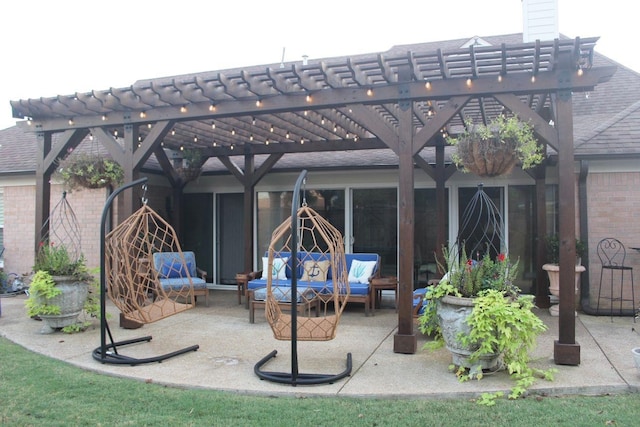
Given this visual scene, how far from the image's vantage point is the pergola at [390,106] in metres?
4.98

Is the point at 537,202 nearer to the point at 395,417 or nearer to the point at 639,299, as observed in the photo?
the point at 639,299

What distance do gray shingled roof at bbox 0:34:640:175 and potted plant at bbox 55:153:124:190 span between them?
9.47ft

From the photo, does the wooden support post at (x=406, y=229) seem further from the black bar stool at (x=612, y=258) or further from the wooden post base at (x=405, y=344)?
the black bar stool at (x=612, y=258)

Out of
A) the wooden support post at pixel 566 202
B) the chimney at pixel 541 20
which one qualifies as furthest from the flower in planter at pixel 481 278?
the chimney at pixel 541 20

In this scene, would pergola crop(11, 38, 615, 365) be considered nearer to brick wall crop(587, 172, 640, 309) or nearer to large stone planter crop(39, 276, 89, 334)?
brick wall crop(587, 172, 640, 309)

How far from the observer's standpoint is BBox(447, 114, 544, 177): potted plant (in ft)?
16.3

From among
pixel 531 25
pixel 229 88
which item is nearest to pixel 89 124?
pixel 229 88

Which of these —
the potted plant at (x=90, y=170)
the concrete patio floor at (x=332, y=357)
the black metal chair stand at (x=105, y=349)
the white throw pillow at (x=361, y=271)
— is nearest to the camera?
the concrete patio floor at (x=332, y=357)

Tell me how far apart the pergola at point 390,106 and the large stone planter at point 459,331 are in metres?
0.67

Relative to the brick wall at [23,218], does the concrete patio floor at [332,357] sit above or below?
below

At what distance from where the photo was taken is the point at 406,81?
5.51 m

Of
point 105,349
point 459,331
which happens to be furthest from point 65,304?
point 459,331

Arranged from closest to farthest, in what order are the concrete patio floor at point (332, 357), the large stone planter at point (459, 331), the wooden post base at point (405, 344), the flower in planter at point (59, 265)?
the concrete patio floor at point (332, 357)
the large stone planter at point (459, 331)
the wooden post base at point (405, 344)
the flower in planter at point (59, 265)

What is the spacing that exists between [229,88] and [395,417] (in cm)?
406
